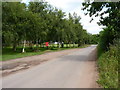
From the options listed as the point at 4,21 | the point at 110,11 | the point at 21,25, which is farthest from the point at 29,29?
the point at 110,11

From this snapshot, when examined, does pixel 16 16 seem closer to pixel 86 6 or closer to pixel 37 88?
pixel 86 6

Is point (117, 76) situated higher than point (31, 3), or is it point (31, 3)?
point (31, 3)

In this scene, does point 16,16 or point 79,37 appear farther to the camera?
point 79,37

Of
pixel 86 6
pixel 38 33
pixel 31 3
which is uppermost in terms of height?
pixel 31 3

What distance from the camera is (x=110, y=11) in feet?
52.1

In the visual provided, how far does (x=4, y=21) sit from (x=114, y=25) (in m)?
16.6

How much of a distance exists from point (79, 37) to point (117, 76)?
A: 181 ft

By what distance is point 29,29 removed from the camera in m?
28.1

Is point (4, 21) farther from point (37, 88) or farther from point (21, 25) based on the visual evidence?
point (37, 88)

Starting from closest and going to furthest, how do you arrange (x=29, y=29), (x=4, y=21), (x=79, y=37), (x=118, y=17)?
1. (x=118, y=17)
2. (x=4, y=21)
3. (x=29, y=29)
4. (x=79, y=37)

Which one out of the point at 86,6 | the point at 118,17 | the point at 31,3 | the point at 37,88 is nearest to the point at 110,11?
the point at 118,17

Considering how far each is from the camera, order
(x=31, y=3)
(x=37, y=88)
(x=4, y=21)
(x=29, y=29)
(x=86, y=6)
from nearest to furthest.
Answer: (x=37, y=88), (x=86, y=6), (x=4, y=21), (x=29, y=29), (x=31, y=3)

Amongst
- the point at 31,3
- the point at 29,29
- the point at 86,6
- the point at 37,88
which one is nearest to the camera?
the point at 37,88

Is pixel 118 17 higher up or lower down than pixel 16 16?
lower down
